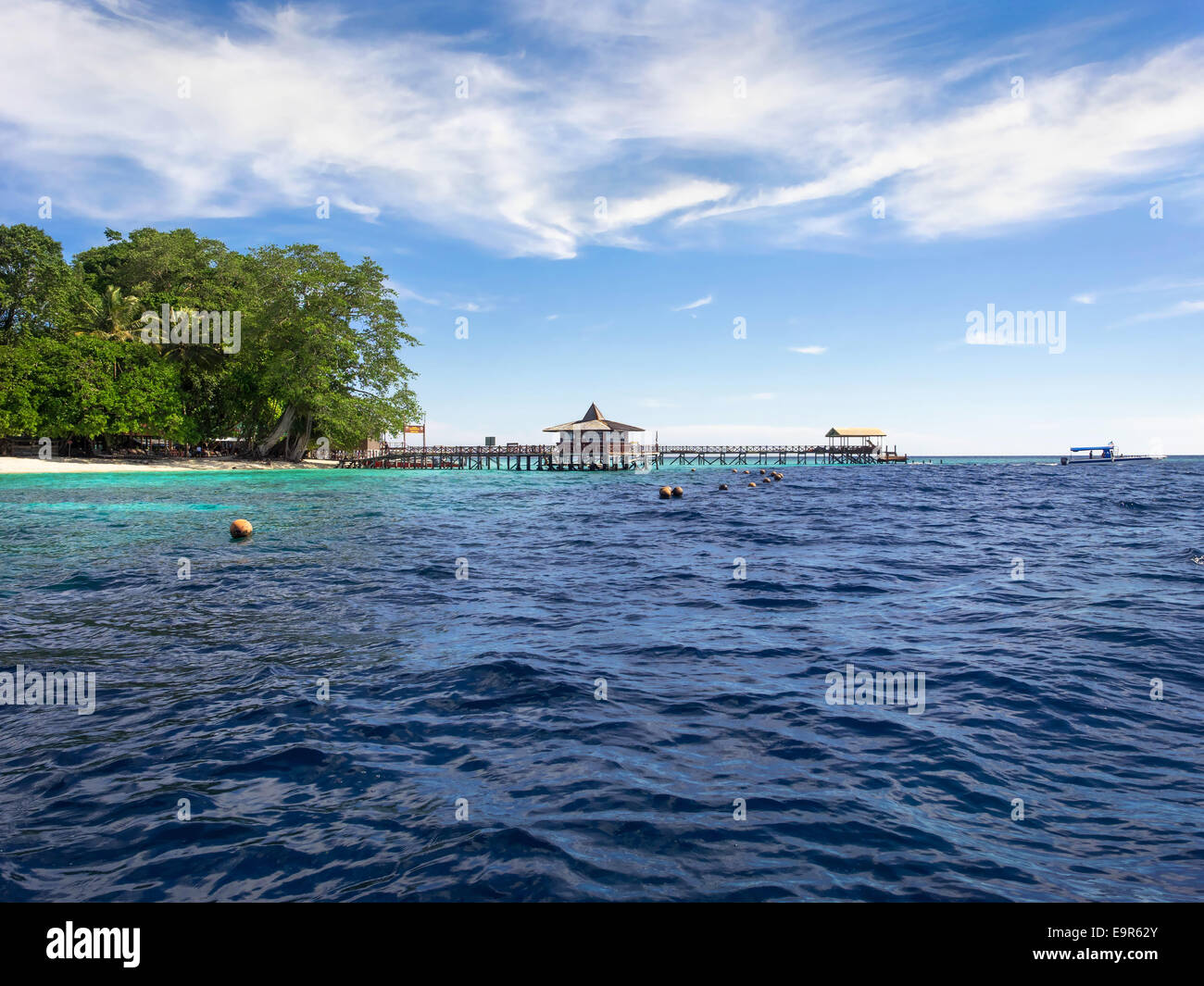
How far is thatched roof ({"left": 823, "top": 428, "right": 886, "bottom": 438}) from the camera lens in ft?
330

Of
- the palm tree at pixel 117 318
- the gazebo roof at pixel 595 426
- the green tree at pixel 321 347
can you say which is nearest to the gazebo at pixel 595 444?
the gazebo roof at pixel 595 426

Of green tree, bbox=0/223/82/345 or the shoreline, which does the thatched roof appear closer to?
the shoreline

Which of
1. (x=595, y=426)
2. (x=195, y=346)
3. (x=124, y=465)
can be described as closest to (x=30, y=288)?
(x=195, y=346)

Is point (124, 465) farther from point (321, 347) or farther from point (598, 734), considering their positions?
point (598, 734)

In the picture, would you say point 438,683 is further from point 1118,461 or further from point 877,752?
point 1118,461

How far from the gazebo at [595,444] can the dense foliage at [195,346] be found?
57.0ft

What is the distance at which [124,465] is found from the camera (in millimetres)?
53344

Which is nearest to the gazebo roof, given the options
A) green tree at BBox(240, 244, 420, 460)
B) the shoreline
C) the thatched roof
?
green tree at BBox(240, 244, 420, 460)

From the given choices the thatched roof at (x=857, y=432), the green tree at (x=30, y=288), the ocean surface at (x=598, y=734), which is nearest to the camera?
the ocean surface at (x=598, y=734)

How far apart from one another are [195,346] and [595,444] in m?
37.9

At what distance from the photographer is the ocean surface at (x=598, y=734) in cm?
394

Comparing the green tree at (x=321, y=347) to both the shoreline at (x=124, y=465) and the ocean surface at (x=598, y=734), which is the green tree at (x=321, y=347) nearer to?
the shoreline at (x=124, y=465)

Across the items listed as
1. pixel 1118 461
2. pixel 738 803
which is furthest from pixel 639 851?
pixel 1118 461
